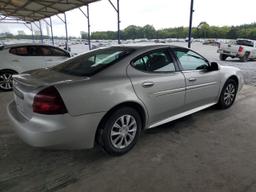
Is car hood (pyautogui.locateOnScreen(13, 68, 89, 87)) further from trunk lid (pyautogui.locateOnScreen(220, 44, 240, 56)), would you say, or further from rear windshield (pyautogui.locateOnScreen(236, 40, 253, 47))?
rear windshield (pyautogui.locateOnScreen(236, 40, 253, 47))

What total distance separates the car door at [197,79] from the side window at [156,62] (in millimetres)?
209

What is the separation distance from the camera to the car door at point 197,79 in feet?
10.5

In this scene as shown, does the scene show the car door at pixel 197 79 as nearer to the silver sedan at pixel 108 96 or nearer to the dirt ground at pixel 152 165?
the silver sedan at pixel 108 96

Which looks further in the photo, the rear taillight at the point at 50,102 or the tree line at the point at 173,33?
the tree line at the point at 173,33

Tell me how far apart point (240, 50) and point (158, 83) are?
40.3ft

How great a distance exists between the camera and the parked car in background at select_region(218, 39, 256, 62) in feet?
42.7

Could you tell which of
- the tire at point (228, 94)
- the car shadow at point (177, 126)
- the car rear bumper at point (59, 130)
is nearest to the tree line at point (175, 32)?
the tire at point (228, 94)

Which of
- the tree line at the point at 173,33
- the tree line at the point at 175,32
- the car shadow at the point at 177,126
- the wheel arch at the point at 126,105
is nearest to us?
the wheel arch at the point at 126,105

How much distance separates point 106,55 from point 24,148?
1.63 m

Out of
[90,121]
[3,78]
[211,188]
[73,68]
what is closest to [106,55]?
[73,68]

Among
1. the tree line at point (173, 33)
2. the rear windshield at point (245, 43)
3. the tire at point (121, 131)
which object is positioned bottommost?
the tire at point (121, 131)

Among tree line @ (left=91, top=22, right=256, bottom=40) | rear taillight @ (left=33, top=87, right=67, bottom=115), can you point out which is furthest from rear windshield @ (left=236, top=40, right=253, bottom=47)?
rear taillight @ (left=33, top=87, right=67, bottom=115)

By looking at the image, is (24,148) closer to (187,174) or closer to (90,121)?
(90,121)

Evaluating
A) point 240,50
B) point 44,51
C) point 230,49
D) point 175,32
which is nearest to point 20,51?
point 44,51
